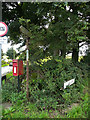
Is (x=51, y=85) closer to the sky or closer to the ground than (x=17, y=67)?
closer to the ground

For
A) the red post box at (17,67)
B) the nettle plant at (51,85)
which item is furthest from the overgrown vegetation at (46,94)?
the red post box at (17,67)

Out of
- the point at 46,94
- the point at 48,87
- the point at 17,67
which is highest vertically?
the point at 17,67

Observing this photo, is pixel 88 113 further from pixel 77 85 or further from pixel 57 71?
pixel 57 71

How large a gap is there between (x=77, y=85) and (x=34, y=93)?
5.36 feet

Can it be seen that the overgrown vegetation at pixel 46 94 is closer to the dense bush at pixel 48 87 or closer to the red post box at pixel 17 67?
the dense bush at pixel 48 87

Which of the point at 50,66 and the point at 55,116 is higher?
the point at 50,66

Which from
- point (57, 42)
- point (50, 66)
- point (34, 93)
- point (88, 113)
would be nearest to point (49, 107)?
point (34, 93)

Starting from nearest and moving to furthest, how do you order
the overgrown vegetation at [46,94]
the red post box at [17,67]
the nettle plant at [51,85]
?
1. the overgrown vegetation at [46,94]
2. the nettle plant at [51,85]
3. the red post box at [17,67]

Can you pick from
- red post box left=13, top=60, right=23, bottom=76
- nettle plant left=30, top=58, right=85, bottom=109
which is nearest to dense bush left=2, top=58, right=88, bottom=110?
nettle plant left=30, top=58, right=85, bottom=109

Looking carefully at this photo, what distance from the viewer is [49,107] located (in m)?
3.15

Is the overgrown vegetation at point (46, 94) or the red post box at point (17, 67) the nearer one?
the overgrown vegetation at point (46, 94)

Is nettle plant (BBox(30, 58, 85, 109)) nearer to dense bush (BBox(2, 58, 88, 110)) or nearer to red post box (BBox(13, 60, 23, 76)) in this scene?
dense bush (BBox(2, 58, 88, 110))

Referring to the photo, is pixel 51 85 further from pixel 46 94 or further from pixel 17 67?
pixel 17 67

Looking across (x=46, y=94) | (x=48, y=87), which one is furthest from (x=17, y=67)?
(x=46, y=94)
